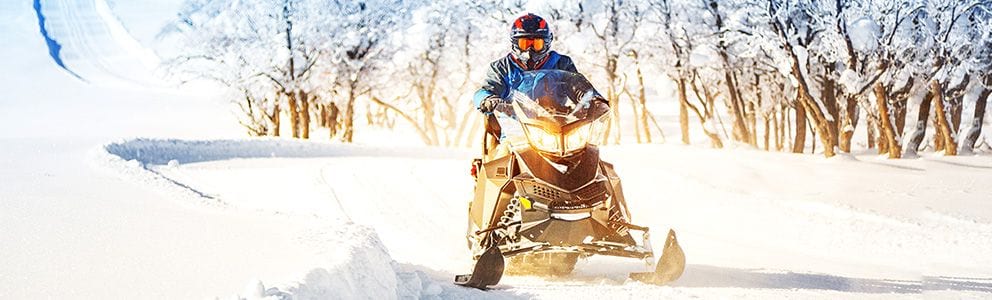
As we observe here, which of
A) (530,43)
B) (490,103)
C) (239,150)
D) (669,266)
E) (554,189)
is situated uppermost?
(530,43)

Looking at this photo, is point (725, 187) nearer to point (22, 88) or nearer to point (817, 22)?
point (817, 22)

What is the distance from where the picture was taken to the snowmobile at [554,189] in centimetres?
695

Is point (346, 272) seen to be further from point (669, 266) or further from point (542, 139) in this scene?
point (669, 266)

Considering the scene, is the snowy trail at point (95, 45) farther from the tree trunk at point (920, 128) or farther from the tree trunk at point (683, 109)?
the tree trunk at point (920, 128)

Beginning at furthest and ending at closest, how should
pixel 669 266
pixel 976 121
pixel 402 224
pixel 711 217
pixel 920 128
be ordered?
pixel 976 121
pixel 920 128
pixel 711 217
pixel 402 224
pixel 669 266

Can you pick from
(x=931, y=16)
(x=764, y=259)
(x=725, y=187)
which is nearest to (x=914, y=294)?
(x=764, y=259)

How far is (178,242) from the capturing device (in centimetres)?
674

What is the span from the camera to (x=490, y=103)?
24.2ft

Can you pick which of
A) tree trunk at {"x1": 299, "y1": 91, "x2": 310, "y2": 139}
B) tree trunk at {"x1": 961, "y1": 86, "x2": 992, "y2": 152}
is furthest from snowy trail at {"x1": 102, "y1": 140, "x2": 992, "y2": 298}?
tree trunk at {"x1": 299, "y1": 91, "x2": 310, "y2": 139}

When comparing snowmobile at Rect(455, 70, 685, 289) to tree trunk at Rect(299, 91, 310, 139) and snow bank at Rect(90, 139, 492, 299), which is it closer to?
snow bank at Rect(90, 139, 492, 299)

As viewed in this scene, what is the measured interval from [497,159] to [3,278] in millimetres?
3655

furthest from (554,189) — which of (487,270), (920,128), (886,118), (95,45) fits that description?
(95,45)

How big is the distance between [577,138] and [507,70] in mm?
1283

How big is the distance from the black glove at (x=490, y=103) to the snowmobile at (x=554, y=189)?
79 millimetres
